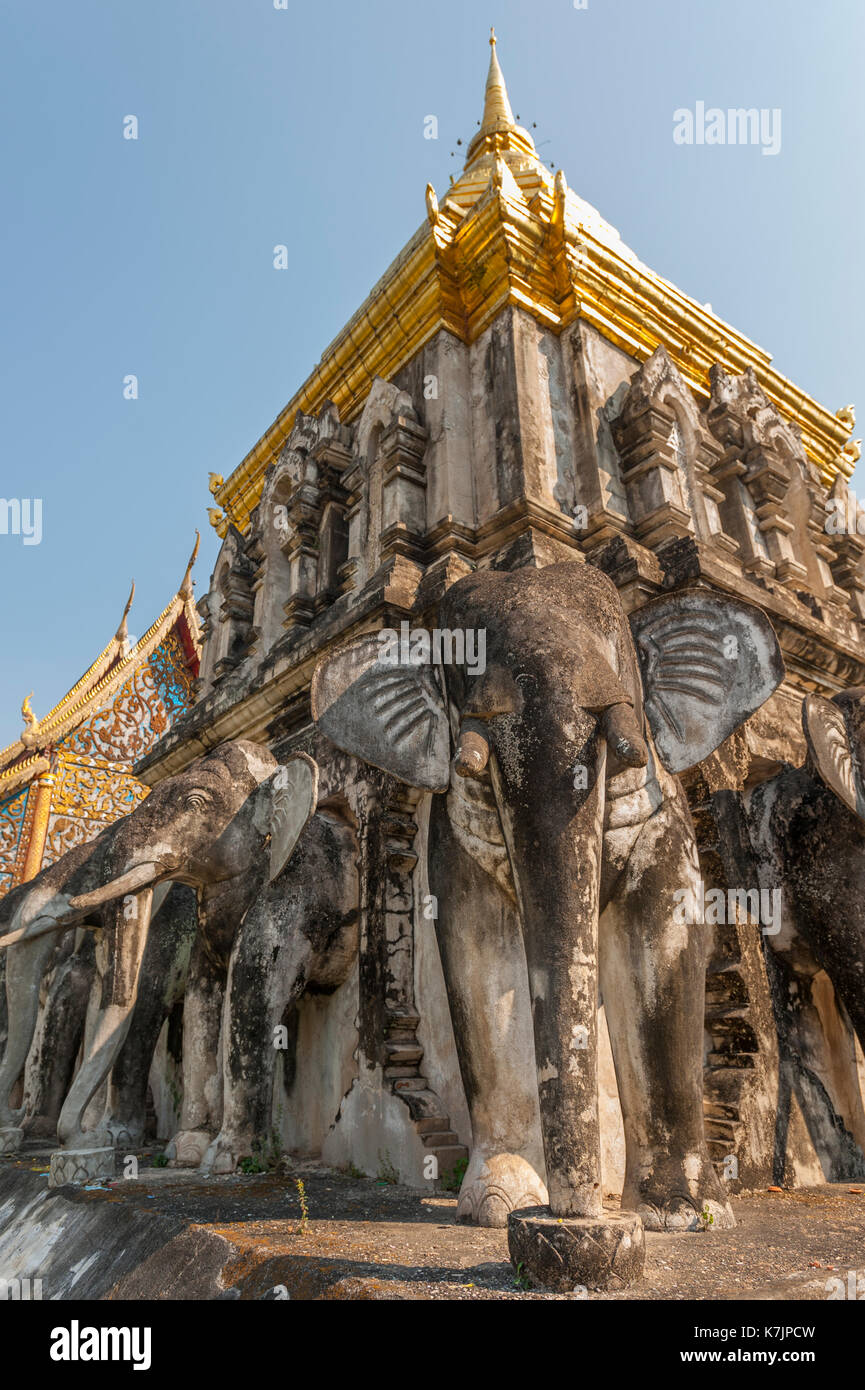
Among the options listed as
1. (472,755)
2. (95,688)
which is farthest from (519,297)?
(95,688)

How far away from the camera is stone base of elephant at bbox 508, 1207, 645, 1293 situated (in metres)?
2.36

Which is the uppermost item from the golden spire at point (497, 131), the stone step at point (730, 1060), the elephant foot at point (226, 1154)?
the golden spire at point (497, 131)

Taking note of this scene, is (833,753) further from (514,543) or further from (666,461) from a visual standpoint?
(666,461)

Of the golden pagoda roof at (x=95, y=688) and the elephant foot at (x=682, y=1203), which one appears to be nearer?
the elephant foot at (x=682, y=1203)

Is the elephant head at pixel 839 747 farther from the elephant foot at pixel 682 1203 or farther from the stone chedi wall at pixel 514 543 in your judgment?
the elephant foot at pixel 682 1203

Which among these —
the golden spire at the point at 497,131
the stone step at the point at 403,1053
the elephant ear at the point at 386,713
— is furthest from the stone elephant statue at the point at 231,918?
the golden spire at the point at 497,131

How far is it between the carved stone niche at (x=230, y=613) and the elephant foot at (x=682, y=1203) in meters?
7.96

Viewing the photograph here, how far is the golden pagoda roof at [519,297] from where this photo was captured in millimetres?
7992

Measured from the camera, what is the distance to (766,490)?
8.79 meters

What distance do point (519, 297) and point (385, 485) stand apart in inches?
77.8

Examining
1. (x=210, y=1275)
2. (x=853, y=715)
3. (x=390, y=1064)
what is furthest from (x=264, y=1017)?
(x=853, y=715)

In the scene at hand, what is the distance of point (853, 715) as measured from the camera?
16.3 ft
